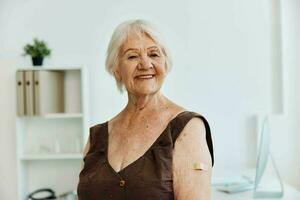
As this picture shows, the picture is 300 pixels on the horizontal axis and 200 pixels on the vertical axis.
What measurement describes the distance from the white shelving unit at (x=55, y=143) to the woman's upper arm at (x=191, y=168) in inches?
75.6

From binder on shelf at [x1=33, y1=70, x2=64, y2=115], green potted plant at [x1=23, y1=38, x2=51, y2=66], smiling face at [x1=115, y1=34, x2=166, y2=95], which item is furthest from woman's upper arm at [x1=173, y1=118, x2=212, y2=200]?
green potted plant at [x1=23, y1=38, x2=51, y2=66]

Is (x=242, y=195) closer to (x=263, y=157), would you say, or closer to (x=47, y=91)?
(x=263, y=157)

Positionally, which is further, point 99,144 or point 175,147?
point 99,144

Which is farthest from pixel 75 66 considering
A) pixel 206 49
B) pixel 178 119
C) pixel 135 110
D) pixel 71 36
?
pixel 178 119

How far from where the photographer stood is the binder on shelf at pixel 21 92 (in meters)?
3.02

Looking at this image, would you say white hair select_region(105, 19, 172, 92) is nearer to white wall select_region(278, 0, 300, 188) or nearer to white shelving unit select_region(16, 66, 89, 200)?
white shelving unit select_region(16, 66, 89, 200)

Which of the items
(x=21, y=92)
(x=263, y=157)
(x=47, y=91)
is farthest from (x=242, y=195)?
(x=21, y=92)

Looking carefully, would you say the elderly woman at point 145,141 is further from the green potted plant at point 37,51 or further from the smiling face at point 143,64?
the green potted plant at point 37,51

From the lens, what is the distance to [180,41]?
3.29 m

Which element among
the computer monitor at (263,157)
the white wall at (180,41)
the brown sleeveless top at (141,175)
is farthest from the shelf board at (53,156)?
the brown sleeveless top at (141,175)

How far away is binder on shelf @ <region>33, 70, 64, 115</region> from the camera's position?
2.99 metres

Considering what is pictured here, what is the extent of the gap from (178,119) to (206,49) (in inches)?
79.7

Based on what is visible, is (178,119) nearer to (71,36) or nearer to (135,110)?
(135,110)

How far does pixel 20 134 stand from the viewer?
320 centimetres
